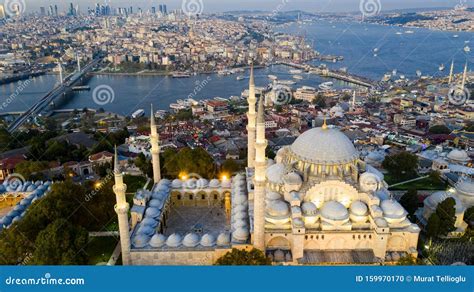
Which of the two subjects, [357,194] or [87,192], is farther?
[87,192]

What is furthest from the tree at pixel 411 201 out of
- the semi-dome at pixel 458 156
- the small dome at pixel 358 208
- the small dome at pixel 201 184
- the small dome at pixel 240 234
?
the semi-dome at pixel 458 156

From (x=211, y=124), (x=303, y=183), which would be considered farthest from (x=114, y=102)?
(x=303, y=183)

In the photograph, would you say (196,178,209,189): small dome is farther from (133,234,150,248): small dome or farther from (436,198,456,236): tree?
(436,198,456,236): tree

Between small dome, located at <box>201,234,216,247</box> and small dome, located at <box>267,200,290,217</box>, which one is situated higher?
small dome, located at <box>267,200,290,217</box>

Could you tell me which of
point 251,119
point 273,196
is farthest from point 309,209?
point 251,119

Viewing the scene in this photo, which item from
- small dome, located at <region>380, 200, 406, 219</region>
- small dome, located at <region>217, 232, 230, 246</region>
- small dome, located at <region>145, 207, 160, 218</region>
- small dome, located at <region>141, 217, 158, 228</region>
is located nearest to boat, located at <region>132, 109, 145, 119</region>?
small dome, located at <region>145, 207, 160, 218</region>

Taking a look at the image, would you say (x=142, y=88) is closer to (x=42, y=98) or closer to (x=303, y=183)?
(x=42, y=98)
